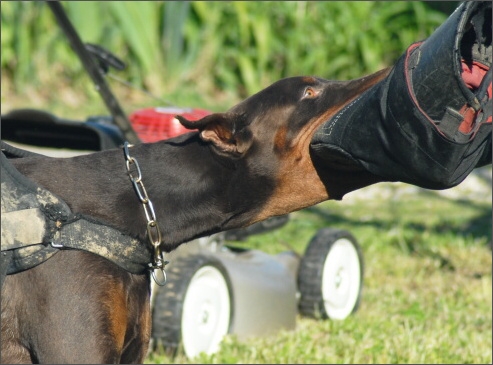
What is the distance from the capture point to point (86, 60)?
210 inches

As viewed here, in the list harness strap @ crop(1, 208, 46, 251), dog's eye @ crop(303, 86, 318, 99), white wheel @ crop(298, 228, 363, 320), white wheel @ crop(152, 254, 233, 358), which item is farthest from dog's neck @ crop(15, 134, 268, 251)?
white wheel @ crop(298, 228, 363, 320)

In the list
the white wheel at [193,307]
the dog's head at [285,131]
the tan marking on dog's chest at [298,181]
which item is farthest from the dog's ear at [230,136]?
the white wheel at [193,307]

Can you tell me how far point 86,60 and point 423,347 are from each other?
239cm

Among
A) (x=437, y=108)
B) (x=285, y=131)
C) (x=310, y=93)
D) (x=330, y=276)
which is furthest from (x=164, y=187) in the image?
(x=330, y=276)

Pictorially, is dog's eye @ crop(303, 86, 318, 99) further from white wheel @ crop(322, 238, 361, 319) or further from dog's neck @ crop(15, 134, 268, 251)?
white wheel @ crop(322, 238, 361, 319)

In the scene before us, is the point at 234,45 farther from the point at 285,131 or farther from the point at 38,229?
the point at 38,229

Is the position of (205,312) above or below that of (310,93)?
below

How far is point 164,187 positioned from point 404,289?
346 centimetres

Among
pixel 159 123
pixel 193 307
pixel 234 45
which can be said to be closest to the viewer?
pixel 193 307

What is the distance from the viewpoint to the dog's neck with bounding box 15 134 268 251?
11.1ft

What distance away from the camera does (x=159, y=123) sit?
5.55 meters

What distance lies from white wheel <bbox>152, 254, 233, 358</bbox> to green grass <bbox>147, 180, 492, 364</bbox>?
98 mm

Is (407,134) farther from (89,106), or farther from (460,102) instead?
(89,106)

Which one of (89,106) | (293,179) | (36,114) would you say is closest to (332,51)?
(89,106)
